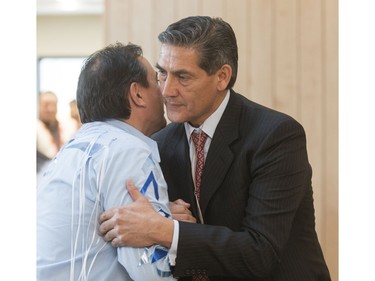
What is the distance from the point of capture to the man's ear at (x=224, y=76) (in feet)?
4.95

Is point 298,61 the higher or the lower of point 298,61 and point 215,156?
the higher

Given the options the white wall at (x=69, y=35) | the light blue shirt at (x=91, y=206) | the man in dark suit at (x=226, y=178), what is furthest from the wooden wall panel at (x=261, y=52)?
A: the white wall at (x=69, y=35)

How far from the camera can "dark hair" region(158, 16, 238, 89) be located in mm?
1449

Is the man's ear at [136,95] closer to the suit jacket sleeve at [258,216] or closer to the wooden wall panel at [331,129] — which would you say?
the suit jacket sleeve at [258,216]

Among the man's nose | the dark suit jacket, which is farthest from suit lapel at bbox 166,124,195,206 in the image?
the man's nose

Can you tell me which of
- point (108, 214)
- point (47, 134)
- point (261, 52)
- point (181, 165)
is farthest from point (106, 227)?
point (261, 52)

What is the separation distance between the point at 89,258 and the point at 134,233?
0.37 ft

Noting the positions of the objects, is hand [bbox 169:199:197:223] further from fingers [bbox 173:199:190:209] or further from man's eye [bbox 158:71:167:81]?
man's eye [bbox 158:71:167:81]

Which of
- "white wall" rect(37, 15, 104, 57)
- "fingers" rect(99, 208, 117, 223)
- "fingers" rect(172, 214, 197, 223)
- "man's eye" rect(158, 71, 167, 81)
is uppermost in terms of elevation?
"white wall" rect(37, 15, 104, 57)

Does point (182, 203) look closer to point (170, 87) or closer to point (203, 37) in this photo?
point (170, 87)
